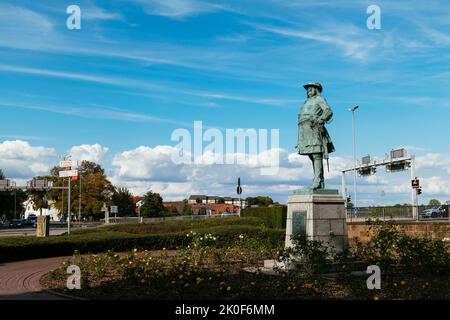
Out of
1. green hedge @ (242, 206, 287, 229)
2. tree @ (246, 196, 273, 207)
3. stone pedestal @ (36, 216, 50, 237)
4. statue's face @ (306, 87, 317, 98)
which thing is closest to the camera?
statue's face @ (306, 87, 317, 98)

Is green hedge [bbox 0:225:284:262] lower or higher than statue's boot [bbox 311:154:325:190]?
lower

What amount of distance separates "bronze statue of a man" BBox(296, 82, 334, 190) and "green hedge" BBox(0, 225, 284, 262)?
612cm

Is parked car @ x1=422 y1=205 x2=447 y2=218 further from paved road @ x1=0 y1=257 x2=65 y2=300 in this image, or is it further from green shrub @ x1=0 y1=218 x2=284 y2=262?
paved road @ x1=0 y1=257 x2=65 y2=300

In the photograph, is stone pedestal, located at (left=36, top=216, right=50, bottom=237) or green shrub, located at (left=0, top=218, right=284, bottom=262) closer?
green shrub, located at (left=0, top=218, right=284, bottom=262)

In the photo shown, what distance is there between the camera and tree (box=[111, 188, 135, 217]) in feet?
257

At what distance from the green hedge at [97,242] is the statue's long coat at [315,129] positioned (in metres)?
6.39

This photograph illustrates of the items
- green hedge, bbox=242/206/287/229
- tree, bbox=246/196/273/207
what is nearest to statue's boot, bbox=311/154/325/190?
green hedge, bbox=242/206/287/229

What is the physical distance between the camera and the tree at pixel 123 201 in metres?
78.4

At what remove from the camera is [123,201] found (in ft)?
266

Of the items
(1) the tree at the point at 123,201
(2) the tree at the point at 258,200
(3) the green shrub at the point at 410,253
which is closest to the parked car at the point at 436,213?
(3) the green shrub at the point at 410,253

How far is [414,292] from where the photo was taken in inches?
373

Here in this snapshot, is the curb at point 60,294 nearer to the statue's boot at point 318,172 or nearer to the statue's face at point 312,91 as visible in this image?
the statue's boot at point 318,172

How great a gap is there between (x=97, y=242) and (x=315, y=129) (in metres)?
10.6
